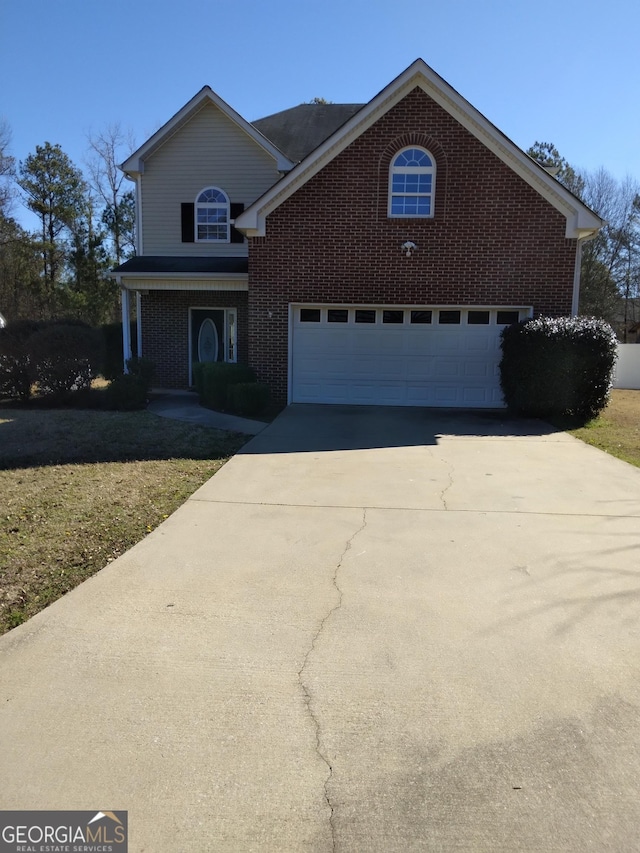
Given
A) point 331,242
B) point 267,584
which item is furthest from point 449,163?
point 267,584

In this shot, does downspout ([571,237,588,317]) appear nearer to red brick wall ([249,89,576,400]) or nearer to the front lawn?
red brick wall ([249,89,576,400])

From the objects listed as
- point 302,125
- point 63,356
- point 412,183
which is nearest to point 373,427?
point 412,183

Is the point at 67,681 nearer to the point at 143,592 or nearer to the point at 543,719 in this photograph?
the point at 143,592

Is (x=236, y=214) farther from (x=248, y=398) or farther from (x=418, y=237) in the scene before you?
(x=248, y=398)

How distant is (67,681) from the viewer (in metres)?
3.36

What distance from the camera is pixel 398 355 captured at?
14398 millimetres

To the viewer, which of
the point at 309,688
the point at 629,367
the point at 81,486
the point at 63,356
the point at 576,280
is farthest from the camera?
the point at 629,367

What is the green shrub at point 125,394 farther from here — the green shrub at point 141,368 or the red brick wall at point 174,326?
the red brick wall at point 174,326

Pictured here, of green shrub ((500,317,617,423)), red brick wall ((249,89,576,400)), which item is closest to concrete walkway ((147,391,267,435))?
red brick wall ((249,89,576,400))

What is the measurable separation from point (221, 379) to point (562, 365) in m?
6.97

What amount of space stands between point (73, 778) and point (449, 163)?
13.7m

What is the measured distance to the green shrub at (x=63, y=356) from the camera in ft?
43.7

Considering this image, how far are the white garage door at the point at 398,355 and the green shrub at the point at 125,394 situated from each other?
11.4ft

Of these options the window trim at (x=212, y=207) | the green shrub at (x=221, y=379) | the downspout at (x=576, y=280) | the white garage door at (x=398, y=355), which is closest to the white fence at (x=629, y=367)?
the downspout at (x=576, y=280)
